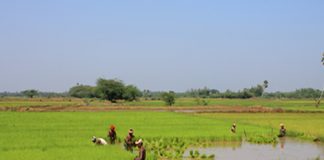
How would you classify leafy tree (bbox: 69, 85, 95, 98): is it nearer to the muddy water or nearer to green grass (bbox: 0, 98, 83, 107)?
green grass (bbox: 0, 98, 83, 107)

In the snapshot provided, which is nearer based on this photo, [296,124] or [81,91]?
[296,124]

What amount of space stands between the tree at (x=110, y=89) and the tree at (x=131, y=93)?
120cm

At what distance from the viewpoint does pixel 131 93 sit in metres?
95.2

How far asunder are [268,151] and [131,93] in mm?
76917

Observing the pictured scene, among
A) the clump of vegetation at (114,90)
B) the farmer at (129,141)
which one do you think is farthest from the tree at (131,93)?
the farmer at (129,141)

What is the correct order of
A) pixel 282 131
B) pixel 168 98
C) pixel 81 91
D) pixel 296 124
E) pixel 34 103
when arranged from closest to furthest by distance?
pixel 282 131 → pixel 296 124 → pixel 168 98 → pixel 34 103 → pixel 81 91

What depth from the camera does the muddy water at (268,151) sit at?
17.4m

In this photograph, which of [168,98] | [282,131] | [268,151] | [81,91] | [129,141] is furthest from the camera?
[81,91]

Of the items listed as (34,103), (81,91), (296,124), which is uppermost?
(81,91)

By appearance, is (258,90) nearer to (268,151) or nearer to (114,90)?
(114,90)

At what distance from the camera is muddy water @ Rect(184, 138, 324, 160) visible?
1738 cm

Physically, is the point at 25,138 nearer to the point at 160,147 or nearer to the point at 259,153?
the point at 160,147

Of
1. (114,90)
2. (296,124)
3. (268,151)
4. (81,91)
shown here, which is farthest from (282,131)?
(81,91)

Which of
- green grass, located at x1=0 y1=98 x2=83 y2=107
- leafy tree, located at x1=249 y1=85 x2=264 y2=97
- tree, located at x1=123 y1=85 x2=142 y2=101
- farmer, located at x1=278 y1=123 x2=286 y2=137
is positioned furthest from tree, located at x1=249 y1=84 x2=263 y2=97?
farmer, located at x1=278 y1=123 x2=286 y2=137
